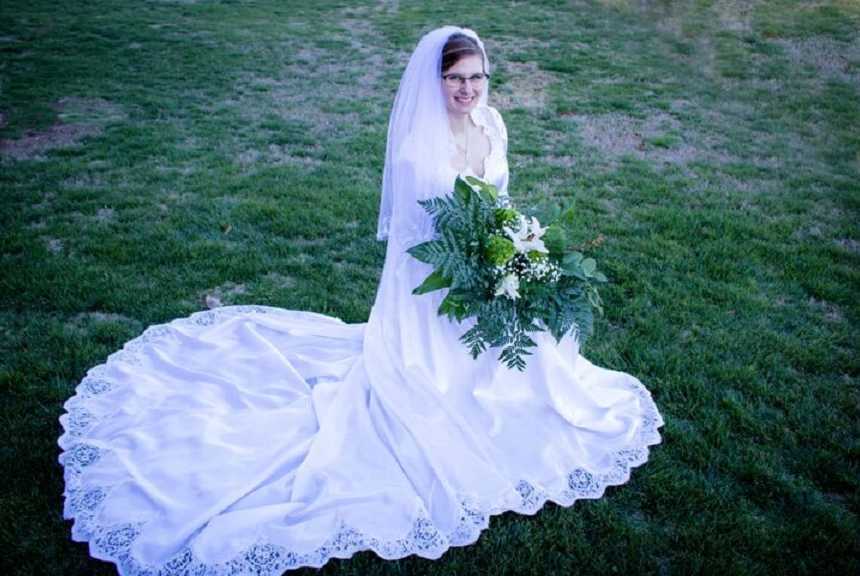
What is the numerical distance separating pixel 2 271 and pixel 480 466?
4855 mm

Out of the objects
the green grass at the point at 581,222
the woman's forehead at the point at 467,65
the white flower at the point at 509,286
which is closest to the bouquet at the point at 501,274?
the white flower at the point at 509,286

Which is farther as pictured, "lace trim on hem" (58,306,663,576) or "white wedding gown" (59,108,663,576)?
"white wedding gown" (59,108,663,576)

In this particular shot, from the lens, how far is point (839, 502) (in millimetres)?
3643

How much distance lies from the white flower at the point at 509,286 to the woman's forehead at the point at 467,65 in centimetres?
135

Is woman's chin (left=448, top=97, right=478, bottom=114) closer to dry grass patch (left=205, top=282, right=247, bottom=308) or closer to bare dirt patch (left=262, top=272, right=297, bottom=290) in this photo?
bare dirt patch (left=262, top=272, right=297, bottom=290)

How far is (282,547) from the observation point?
312cm

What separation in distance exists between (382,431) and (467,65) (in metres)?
2.34

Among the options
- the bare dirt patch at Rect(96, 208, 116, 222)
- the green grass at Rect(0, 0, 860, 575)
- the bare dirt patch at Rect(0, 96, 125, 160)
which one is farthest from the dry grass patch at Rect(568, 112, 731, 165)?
the bare dirt patch at Rect(0, 96, 125, 160)

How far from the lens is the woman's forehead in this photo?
12.2ft

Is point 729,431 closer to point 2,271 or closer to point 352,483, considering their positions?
point 352,483

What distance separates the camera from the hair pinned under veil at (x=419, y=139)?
370 cm

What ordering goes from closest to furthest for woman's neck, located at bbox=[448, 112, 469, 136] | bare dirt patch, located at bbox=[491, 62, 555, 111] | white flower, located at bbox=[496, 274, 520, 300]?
white flower, located at bbox=[496, 274, 520, 300]
woman's neck, located at bbox=[448, 112, 469, 136]
bare dirt patch, located at bbox=[491, 62, 555, 111]

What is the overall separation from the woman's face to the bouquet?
620 millimetres

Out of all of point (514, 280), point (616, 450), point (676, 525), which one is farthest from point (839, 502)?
point (514, 280)
